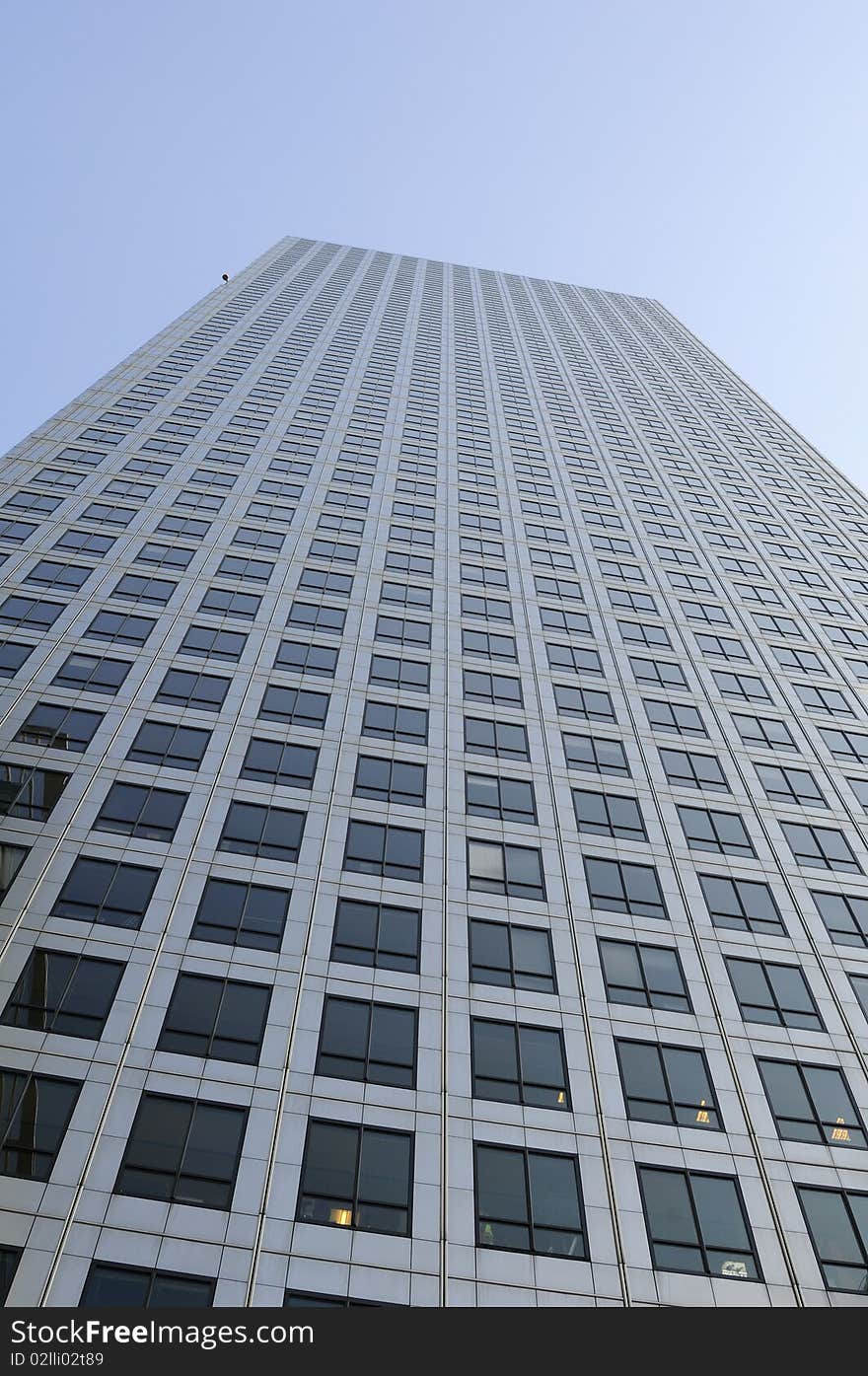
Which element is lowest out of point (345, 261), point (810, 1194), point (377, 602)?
point (810, 1194)

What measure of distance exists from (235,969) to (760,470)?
53230mm

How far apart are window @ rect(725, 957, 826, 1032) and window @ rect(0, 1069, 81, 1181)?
16779 mm

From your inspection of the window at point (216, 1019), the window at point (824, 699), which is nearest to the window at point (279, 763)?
the window at point (216, 1019)

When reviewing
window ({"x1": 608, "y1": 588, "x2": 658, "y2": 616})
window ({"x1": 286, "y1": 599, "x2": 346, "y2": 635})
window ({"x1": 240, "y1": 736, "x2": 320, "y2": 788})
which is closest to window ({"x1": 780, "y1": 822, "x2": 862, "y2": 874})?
window ({"x1": 608, "y1": 588, "x2": 658, "y2": 616})

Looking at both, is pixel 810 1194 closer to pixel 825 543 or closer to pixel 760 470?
pixel 825 543

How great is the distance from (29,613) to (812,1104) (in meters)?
30.0

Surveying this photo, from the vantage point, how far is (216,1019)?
2264 centimetres

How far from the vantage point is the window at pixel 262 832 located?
27500 mm

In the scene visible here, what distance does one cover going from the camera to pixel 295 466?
167ft

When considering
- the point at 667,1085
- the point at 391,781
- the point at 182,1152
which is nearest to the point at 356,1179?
the point at 182,1152

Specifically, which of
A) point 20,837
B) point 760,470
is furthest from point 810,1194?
point 760,470

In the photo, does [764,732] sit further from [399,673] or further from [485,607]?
[399,673]

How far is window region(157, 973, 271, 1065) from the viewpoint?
2198 cm

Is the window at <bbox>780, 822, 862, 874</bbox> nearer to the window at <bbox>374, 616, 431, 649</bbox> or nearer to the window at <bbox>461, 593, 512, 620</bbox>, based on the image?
the window at <bbox>461, 593, 512, 620</bbox>
